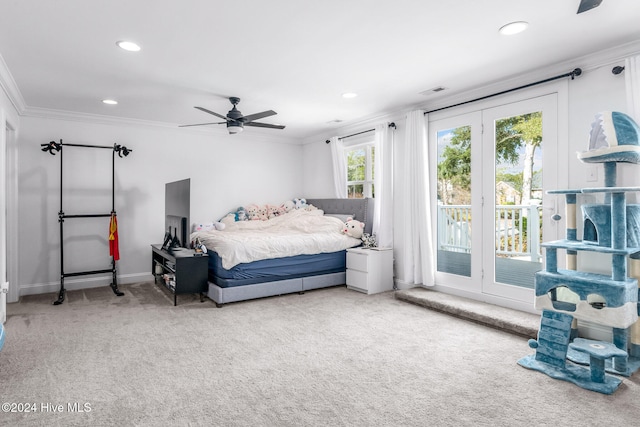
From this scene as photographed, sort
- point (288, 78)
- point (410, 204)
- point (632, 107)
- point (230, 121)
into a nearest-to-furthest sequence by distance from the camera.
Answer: point (632, 107), point (288, 78), point (230, 121), point (410, 204)

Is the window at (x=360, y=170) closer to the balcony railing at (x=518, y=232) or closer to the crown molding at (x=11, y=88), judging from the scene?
the balcony railing at (x=518, y=232)

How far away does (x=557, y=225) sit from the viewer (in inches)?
134

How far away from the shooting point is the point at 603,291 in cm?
250

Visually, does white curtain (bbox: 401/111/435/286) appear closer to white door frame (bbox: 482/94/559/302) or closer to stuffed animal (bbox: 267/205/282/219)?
white door frame (bbox: 482/94/559/302)

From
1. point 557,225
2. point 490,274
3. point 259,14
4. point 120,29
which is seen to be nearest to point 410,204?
point 490,274

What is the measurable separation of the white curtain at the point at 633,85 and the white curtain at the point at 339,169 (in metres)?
A: 3.77

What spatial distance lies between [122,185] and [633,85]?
19.4 ft

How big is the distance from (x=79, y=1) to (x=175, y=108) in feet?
8.37

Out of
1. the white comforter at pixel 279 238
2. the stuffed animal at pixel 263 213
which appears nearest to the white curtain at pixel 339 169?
the white comforter at pixel 279 238

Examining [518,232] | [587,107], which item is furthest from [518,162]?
[518,232]

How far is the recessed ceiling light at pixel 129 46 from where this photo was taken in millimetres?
2861

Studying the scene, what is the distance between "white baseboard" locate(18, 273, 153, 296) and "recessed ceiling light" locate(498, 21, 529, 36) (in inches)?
212

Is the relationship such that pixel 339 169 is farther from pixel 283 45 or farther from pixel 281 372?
pixel 281 372

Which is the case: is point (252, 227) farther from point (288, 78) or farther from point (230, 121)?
point (288, 78)
